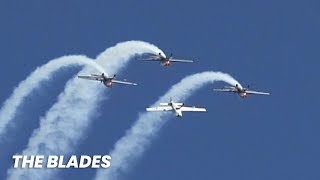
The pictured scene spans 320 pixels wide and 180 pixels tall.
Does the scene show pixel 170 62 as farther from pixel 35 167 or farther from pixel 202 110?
pixel 35 167

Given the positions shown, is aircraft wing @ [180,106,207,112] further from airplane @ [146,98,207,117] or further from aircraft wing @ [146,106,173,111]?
aircraft wing @ [146,106,173,111]

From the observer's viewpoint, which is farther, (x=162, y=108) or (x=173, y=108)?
(x=162, y=108)

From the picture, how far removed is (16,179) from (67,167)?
901 centimetres

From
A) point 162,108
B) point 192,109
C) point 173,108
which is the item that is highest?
point 192,109

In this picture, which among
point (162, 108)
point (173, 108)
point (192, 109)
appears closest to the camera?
point (173, 108)

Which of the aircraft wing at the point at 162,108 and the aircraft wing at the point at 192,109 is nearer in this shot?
the aircraft wing at the point at 162,108

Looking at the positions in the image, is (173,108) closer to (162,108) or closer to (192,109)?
(162,108)

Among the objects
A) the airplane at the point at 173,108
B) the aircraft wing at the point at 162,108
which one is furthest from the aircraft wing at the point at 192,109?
the aircraft wing at the point at 162,108

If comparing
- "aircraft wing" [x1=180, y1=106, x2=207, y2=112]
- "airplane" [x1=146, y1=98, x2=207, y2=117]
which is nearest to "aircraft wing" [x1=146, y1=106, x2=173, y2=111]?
"airplane" [x1=146, y1=98, x2=207, y2=117]

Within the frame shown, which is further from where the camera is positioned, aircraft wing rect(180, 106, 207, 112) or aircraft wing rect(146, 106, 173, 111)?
aircraft wing rect(180, 106, 207, 112)

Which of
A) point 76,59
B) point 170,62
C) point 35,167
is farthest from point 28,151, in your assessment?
point 170,62

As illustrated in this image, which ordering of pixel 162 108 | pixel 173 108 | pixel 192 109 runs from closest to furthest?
pixel 173 108
pixel 162 108
pixel 192 109

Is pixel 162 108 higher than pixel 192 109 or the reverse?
the reverse

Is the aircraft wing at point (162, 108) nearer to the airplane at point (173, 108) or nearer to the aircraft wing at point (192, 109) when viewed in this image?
the airplane at point (173, 108)
